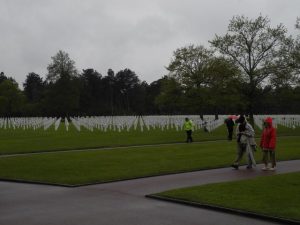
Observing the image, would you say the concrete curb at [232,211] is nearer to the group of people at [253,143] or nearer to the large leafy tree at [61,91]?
the group of people at [253,143]

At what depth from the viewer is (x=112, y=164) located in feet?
57.2

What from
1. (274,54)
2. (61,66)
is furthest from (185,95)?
(61,66)

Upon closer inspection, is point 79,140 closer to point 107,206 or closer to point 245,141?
point 245,141

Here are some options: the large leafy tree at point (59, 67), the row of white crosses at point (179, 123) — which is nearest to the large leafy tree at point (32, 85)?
the large leafy tree at point (59, 67)

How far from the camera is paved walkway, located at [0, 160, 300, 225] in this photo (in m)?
8.79

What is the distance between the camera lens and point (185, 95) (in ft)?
163

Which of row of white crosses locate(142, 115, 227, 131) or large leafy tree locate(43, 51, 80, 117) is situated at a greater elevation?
large leafy tree locate(43, 51, 80, 117)

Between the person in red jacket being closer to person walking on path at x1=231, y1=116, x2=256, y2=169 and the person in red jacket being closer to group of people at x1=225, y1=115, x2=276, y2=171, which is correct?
group of people at x1=225, y1=115, x2=276, y2=171

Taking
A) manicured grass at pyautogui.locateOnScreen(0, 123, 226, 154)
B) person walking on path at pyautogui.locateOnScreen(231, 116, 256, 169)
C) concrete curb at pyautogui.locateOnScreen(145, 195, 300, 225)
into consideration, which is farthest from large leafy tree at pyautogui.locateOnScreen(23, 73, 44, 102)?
concrete curb at pyautogui.locateOnScreen(145, 195, 300, 225)

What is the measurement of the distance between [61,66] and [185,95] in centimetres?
6815

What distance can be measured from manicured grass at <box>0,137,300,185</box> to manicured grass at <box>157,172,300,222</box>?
328 centimetres

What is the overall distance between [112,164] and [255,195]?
753cm

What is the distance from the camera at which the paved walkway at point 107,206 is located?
879cm

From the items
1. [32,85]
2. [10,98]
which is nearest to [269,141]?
[10,98]
